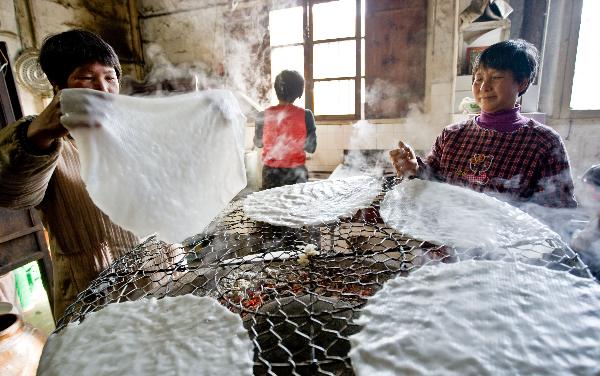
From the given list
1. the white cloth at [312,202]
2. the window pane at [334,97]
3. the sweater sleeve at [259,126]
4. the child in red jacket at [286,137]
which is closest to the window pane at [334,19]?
the window pane at [334,97]

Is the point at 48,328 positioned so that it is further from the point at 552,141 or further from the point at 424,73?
the point at 424,73

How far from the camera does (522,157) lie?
2.03 meters

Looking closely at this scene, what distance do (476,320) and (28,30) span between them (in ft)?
25.3

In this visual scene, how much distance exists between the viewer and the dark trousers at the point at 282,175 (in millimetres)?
4164

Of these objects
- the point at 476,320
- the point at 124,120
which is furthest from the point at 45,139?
the point at 476,320

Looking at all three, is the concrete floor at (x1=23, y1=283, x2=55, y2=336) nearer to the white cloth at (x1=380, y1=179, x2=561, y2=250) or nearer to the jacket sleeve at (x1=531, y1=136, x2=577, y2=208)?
the white cloth at (x1=380, y1=179, x2=561, y2=250)

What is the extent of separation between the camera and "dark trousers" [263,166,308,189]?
4164 mm

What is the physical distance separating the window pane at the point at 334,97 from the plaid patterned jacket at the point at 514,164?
170 inches

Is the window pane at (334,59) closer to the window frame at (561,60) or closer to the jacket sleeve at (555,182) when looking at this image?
the window frame at (561,60)

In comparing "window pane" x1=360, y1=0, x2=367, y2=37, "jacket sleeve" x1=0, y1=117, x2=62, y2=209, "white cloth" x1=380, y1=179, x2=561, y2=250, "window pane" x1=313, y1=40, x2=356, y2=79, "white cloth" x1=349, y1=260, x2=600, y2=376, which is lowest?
"white cloth" x1=349, y1=260, x2=600, y2=376

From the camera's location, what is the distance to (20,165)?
1296 millimetres

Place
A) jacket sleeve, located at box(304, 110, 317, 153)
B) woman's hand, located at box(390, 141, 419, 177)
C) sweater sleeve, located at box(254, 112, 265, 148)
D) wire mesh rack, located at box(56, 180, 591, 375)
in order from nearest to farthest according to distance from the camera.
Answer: wire mesh rack, located at box(56, 180, 591, 375), woman's hand, located at box(390, 141, 419, 177), jacket sleeve, located at box(304, 110, 317, 153), sweater sleeve, located at box(254, 112, 265, 148)

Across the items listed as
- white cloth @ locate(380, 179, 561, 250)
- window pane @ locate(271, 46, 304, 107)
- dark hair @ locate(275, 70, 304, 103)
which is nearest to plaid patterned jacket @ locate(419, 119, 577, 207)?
white cloth @ locate(380, 179, 561, 250)

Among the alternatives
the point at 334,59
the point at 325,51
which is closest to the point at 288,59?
the point at 325,51
